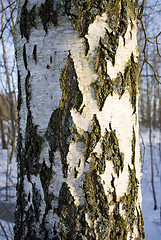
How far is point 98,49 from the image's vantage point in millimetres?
723

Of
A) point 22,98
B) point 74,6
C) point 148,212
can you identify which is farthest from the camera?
point 148,212

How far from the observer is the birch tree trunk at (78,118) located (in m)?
0.71

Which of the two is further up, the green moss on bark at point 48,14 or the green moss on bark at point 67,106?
the green moss on bark at point 48,14

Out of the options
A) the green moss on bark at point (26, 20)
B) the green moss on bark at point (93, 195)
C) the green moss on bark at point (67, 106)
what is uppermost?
the green moss on bark at point (26, 20)

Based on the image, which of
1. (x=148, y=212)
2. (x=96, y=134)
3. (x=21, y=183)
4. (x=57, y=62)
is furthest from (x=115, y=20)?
(x=148, y=212)

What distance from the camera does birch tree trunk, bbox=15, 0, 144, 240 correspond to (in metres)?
0.71

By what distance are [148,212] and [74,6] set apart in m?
3.89

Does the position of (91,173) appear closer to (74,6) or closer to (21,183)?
(21,183)

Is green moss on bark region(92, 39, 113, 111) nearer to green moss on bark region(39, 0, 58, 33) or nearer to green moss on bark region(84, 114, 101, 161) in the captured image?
green moss on bark region(84, 114, 101, 161)

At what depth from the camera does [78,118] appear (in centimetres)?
71

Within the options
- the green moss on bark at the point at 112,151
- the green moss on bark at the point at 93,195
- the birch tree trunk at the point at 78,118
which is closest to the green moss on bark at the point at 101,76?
the birch tree trunk at the point at 78,118

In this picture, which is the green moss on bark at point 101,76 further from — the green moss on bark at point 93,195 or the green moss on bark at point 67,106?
the green moss on bark at point 93,195

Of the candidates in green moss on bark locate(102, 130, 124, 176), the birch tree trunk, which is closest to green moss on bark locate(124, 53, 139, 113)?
the birch tree trunk

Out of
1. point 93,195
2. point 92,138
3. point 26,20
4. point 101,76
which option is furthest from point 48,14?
point 93,195
